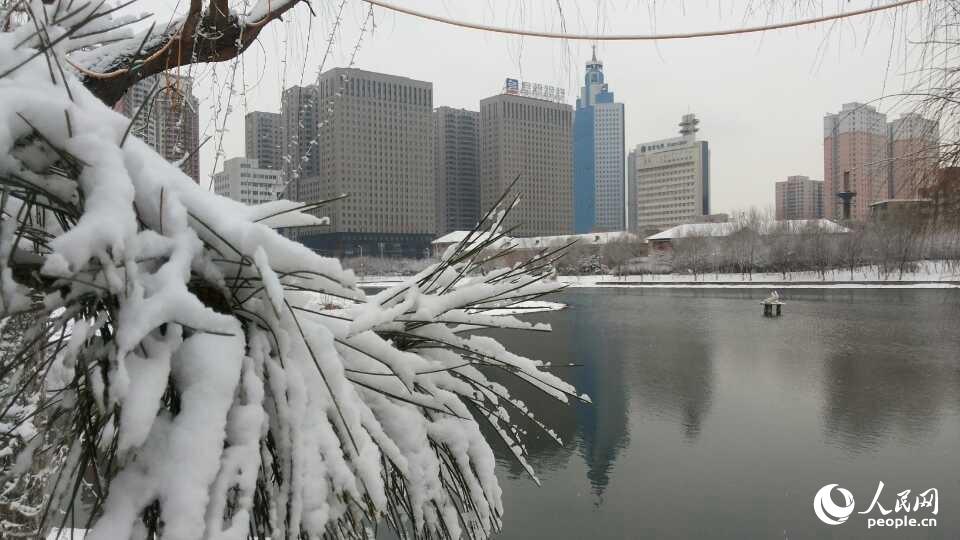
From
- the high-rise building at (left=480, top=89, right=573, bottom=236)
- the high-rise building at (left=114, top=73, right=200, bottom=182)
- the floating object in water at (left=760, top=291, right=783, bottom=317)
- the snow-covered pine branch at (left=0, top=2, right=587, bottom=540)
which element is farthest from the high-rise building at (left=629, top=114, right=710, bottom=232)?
the snow-covered pine branch at (left=0, top=2, right=587, bottom=540)

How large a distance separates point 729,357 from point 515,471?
8438mm

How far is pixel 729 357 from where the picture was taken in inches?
570

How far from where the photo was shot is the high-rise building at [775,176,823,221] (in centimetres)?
8173

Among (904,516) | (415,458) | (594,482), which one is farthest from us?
(594,482)

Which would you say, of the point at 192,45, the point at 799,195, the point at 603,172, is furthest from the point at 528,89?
the point at 603,172

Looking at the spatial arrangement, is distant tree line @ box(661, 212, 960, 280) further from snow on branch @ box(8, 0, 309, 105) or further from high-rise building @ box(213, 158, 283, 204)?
snow on branch @ box(8, 0, 309, 105)

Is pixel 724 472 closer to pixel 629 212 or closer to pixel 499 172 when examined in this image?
pixel 499 172

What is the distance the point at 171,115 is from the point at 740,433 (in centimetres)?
910

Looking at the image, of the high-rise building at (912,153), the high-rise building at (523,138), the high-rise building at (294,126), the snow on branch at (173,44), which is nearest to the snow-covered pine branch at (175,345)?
the snow on branch at (173,44)

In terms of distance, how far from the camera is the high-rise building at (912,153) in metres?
3.12

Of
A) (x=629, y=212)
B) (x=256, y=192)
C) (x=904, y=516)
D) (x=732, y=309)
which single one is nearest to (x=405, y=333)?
(x=256, y=192)

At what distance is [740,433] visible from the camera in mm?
9203

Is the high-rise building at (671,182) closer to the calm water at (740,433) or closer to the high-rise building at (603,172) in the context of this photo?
the high-rise building at (603,172)

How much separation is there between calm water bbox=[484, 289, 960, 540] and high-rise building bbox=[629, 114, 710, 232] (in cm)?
6964
